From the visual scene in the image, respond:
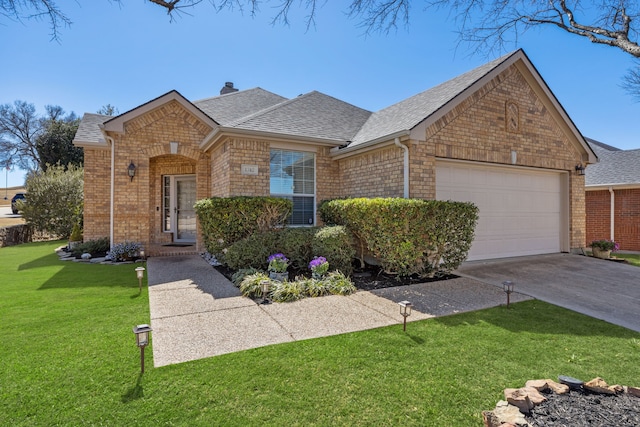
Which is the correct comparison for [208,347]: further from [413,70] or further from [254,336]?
[413,70]

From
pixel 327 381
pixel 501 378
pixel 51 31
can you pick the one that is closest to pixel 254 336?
pixel 327 381

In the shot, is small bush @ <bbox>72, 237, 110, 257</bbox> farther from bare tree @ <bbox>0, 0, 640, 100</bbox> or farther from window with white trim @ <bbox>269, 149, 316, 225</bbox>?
bare tree @ <bbox>0, 0, 640, 100</bbox>

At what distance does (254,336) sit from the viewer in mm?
3955

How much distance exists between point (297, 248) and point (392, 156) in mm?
3254

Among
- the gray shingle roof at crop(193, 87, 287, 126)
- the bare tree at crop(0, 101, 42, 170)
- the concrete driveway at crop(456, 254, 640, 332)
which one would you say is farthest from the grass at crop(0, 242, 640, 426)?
the bare tree at crop(0, 101, 42, 170)

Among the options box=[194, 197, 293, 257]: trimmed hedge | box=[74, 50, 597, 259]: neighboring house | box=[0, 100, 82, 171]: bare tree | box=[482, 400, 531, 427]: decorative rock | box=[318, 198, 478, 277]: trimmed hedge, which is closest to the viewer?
box=[482, 400, 531, 427]: decorative rock

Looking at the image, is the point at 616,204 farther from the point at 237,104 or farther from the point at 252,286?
the point at 237,104

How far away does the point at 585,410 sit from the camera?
2270 mm

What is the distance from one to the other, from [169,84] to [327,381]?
10.8 m

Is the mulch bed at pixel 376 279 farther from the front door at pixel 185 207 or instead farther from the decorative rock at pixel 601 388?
the front door at pixel 185 207

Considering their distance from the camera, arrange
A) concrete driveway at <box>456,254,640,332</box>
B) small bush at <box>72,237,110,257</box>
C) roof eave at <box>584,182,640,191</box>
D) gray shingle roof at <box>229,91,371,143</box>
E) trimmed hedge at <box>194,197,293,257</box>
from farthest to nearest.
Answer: roof eave at <box>584,182,640,191</box>
small bush at <box>72,237,110,257</box>
gray shingle roof at <box>229,91,371,143</box>
trimmed hedge at <box>194,197,293,257</box>
concrete driveway at <box>456,254,640,332</box>

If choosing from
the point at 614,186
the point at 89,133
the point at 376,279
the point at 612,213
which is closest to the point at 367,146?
the point at 376,279

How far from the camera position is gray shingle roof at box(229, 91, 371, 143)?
9086mm

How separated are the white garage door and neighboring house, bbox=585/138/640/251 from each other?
15.5 feet
